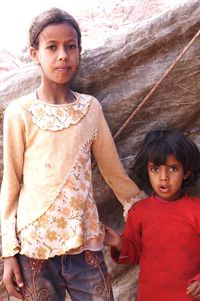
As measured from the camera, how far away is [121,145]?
239 cm

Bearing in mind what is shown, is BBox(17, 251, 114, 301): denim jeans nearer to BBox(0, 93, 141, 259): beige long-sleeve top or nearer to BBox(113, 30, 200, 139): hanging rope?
BBox(0, 93, 141, 259): beige long-sleeve top

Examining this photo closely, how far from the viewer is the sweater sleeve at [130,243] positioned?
2.09 metres

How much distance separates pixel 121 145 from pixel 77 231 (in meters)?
0.71

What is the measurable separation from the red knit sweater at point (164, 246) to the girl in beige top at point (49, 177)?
0.25 metres

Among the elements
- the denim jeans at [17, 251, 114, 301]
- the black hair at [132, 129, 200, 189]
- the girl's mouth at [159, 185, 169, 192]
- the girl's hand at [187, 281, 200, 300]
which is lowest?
the girl's hand at [187, 281, 200, 300]

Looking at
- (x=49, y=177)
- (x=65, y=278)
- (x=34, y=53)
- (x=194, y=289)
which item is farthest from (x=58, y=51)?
(x=194, y=289)

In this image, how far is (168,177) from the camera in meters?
2.01

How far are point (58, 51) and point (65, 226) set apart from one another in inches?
24.5

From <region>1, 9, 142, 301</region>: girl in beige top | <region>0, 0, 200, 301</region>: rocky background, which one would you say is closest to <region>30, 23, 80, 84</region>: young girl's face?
<region>1, 9, 142, 301</region>: girl in beige top

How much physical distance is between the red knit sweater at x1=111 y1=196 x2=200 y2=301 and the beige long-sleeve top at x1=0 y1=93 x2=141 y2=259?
10.6 inches

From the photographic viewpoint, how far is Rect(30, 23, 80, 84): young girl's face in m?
1.81

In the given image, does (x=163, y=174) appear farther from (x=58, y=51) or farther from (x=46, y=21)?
(x=46, y=21)

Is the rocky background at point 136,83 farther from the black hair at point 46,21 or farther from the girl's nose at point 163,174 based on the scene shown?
the black hair at point 46,21

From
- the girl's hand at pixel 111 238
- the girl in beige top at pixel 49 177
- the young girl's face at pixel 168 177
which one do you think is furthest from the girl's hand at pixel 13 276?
the young girl's face at pixel 168 177
